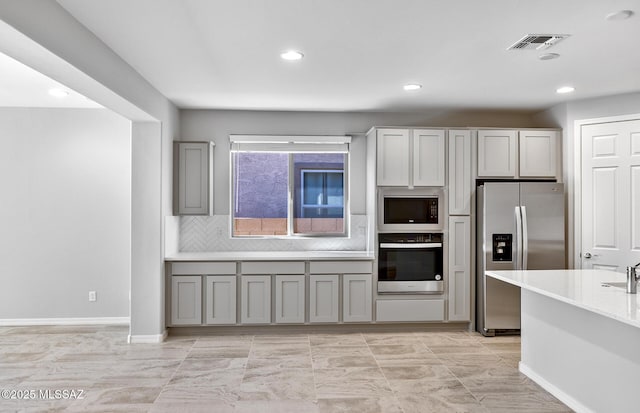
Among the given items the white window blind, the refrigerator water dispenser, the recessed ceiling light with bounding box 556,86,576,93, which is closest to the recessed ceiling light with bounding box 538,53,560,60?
the recessed ceiling light with bounding box 556,86,576,93

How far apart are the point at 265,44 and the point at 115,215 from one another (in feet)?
10.2

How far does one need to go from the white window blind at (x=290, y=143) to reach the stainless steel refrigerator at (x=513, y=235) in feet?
5.77

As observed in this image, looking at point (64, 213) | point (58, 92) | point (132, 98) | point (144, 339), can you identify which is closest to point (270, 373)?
point (144, 339)

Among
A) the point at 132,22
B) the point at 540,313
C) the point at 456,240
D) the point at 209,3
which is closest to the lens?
the point at 209,3

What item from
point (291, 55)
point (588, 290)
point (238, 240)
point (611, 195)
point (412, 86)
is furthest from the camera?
point (238, 240)

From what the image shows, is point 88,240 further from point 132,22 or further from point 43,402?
point 132,22

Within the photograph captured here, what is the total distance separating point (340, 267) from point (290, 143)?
1.63 metres

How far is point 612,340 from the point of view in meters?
2.67

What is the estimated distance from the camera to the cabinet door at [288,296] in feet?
15.7

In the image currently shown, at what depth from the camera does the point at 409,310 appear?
488 centimetres

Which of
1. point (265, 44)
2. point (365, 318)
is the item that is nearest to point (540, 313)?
point (365, 318)

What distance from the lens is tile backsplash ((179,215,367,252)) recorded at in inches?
209

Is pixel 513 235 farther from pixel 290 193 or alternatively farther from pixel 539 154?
pixel 290 193

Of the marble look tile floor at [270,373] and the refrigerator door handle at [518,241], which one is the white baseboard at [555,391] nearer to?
the marble look tile floor at [270,373]
